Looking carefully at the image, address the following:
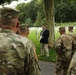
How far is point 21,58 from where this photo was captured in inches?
170

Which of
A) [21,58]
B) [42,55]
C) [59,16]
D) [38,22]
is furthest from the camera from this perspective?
[59,16]

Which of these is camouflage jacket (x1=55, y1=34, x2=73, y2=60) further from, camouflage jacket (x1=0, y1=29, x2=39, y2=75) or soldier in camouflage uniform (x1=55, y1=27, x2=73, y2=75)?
camouflage jacket (x1=0, y1=29, x2=39, y2=75)

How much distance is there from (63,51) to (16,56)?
5.72 metres

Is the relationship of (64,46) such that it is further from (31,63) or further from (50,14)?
(50,14)

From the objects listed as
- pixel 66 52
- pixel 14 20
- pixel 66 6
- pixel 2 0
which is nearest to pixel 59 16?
pixel 66 6

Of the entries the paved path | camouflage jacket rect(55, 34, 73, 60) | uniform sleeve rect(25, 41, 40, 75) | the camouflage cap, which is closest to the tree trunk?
the paved path

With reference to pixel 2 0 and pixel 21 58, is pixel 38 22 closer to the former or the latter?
pixel 2 0

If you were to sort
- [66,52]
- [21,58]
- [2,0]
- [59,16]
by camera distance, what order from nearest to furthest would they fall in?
→ [21,58] → [66,52] → [2,0] → [59,16]

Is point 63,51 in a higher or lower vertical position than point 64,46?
lower

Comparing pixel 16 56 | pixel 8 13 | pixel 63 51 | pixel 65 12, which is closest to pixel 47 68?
pixel 63 51

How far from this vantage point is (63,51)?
32.8ft

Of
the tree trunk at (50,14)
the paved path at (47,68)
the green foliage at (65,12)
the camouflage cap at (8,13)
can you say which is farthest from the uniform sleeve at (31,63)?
the green foliage at (65,12)

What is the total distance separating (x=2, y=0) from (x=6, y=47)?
24.8 meters

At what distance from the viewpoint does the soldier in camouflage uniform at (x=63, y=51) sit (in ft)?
32.3
